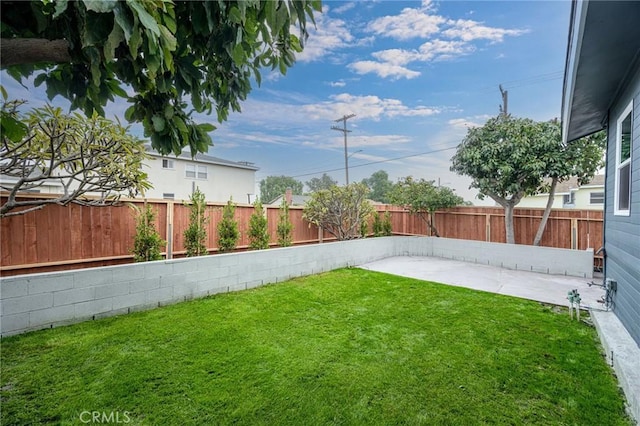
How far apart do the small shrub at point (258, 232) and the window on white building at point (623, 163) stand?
19.7 ft

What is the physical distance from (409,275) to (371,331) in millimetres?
3477

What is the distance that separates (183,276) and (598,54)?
5972 millimetres

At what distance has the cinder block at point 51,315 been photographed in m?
3.61

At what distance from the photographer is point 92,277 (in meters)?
4.03

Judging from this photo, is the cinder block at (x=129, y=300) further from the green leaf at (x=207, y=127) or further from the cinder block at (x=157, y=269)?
the green leaf at (x=207, y=127)

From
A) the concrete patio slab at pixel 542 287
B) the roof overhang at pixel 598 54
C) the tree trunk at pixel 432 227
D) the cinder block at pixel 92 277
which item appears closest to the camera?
the roof overhang at pixel 598 54

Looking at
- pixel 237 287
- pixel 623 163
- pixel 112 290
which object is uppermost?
pixel 623 163

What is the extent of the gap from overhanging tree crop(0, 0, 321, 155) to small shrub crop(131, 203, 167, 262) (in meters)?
4.04

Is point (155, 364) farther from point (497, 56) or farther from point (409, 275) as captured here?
point (497, 56)

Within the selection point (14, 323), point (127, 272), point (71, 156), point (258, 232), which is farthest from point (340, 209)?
point (14, 323)

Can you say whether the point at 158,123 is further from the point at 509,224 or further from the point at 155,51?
the point at 509,224

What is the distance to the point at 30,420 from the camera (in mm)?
2139

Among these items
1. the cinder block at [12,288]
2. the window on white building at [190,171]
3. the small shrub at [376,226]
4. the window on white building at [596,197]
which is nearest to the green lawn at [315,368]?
the cinder block at [12,288]

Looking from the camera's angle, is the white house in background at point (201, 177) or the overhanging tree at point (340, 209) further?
the white house in background at point (201, 177)
